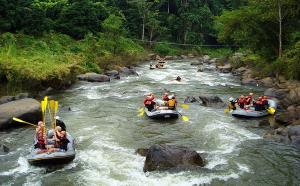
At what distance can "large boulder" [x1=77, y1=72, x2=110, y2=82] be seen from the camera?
89.6 ft

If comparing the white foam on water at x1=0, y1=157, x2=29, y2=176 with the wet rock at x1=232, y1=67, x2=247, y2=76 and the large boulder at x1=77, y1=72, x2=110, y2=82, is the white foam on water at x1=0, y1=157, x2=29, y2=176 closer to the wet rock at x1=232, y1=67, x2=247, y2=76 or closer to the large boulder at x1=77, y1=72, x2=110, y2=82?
the large boulder at x1=77, y1=72, x2=110, y2=82

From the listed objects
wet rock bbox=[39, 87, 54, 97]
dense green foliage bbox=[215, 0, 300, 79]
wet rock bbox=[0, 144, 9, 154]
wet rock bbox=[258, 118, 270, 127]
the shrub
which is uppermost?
dense green foliage bbox=[215, 0, 300, 79]

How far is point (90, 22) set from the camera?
3872 cm

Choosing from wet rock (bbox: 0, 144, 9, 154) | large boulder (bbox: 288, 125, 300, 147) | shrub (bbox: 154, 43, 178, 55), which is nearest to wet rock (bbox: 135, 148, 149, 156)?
wet rock (bbox: 0, 144, 9, 154)

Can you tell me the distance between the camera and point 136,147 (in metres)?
13.6

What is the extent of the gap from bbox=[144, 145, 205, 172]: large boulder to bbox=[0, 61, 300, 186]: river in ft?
0.94

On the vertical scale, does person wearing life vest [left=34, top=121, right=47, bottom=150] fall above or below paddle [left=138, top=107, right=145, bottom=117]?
above

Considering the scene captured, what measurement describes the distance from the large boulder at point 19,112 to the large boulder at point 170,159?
6487 millimetres

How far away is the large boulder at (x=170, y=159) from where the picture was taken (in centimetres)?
1138

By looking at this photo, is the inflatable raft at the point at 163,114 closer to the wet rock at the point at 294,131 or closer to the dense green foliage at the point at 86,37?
the wet rock at the point at 294,131

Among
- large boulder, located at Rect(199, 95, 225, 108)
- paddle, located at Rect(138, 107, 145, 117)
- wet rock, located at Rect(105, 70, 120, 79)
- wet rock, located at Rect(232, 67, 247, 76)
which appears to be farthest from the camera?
wet rock, located at Rect(232, 67, 247, 76)

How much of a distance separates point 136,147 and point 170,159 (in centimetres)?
228

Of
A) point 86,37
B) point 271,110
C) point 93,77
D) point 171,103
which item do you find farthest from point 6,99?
point 86,37

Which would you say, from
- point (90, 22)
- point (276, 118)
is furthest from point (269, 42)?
point (90, 22)
